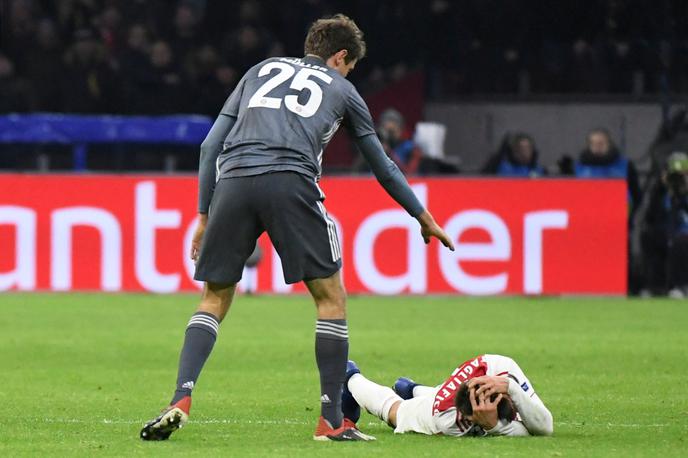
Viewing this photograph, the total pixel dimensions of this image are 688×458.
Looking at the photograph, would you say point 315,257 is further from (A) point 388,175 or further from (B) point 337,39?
(B) point 337,39

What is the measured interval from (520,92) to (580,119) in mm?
954

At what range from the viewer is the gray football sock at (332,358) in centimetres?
726

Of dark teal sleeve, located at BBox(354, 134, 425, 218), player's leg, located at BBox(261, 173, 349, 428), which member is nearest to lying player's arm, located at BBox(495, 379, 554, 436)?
player's leg, located at BBox(261, 173, 349, 428)

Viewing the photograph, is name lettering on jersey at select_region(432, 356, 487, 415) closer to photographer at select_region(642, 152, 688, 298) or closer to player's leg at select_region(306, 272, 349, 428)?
player's leg at select_region(306, 272, 349, 428)

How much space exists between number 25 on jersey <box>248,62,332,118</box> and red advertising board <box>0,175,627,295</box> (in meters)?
9.67

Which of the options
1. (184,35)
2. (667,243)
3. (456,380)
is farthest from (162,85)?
(456,380)

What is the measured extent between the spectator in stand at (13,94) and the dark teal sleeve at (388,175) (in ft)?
46.5

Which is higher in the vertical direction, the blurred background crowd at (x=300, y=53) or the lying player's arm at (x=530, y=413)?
the blurred background crowd at (x=300, y=53)

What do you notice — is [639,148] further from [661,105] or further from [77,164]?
[77,164]

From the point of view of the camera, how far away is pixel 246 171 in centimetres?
731

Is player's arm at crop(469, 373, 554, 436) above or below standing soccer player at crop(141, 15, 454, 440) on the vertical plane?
below

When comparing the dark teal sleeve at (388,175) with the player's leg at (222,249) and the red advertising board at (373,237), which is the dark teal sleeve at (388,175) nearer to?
the player's leg at (222,249)

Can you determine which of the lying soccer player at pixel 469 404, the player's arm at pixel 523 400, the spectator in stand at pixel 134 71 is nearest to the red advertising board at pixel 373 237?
the spectator in stand at pixel 134 71

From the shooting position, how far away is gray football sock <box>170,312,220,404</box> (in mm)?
7188
